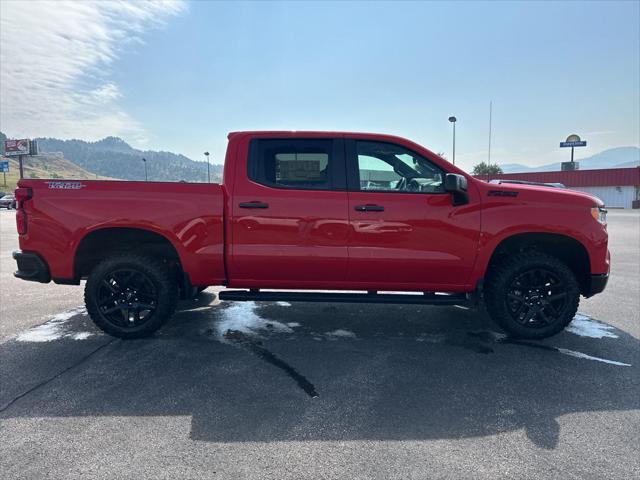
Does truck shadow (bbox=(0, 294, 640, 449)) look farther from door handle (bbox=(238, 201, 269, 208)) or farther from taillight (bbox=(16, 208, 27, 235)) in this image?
door handle (bbox=(238, 201, 269, 208))

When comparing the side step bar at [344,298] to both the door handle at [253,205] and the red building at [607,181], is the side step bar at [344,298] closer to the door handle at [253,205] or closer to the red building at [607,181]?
the door handle at [253,205]

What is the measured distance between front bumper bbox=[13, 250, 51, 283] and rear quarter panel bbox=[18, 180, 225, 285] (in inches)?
7.6

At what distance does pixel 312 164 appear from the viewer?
401 cm

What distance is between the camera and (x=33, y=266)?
4.00m

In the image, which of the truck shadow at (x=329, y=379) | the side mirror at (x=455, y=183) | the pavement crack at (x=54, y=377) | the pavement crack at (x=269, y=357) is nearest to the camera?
the truck shadow at (x=329, y=379)

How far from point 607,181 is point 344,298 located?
2034 inches

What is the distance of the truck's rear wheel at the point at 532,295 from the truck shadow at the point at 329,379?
225 millimetres

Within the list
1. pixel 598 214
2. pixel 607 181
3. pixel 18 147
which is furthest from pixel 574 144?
pixel 18 147

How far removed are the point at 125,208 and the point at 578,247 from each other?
467 cm

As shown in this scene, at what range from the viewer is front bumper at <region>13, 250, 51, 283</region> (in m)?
3.99

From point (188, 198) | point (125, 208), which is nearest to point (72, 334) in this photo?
point (125, 208)

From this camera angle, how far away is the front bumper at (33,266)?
157 inches

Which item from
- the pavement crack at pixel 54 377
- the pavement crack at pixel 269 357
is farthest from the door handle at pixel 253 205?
the pavement crack at pixel 54 377

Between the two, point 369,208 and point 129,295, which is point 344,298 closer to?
point 369,208
